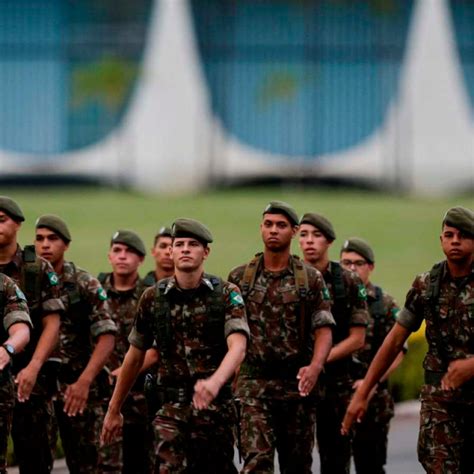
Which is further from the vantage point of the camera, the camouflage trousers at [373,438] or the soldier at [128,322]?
→ the camouflage trousers at [373,438]

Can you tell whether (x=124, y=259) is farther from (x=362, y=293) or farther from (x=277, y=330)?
(x=277, y=330)

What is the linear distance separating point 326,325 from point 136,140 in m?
27.9

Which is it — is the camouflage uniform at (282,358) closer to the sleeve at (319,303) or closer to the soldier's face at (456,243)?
the sleeve at (319,303)

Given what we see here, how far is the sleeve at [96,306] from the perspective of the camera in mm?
11820

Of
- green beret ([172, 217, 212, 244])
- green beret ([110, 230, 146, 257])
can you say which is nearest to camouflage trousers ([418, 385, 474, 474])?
green beret ([172, 217, 212, 244])

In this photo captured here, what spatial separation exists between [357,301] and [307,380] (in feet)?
5.40

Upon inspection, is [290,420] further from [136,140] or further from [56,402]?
[136,140]

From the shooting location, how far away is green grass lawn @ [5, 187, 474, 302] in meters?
30.2

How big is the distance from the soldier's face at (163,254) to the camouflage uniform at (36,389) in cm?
183

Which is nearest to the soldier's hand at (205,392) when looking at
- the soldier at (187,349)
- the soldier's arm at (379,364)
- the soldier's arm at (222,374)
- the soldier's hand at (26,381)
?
the soldier's arm at (222,374)

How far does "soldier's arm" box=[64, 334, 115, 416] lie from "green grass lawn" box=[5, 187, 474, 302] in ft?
51.2

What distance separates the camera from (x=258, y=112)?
1516 inches

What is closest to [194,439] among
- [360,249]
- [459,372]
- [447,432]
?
[447,432]

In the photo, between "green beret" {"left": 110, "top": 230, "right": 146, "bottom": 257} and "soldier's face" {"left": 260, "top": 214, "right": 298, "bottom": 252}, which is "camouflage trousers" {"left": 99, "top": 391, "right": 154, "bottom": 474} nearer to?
"green beret" {"left": 110, "top": 230, "right": 146, "bottom": 257}
